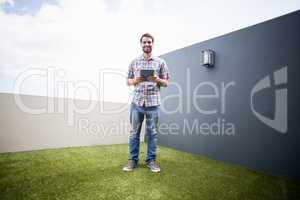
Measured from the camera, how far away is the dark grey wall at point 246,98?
1669 mm

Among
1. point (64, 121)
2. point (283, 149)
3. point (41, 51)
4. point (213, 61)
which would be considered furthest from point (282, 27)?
point (64, 121)

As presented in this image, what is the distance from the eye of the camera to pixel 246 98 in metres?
1.99

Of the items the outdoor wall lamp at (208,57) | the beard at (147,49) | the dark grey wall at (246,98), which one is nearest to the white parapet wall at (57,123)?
the dark grey wall at (246,98)

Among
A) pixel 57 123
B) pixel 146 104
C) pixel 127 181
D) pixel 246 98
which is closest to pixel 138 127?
pixel 146 104

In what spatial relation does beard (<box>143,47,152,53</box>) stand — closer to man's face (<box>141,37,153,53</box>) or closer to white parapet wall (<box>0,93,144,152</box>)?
man's face (<box>141,37,153,53</box>)

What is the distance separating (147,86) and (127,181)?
2.98 feet

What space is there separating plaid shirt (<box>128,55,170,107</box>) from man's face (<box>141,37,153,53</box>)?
0.28 feet

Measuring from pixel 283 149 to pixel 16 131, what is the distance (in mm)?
3110

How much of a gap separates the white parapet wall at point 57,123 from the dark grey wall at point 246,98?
46.5 inches

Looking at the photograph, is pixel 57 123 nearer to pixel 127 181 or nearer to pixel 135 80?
pixel 135 80

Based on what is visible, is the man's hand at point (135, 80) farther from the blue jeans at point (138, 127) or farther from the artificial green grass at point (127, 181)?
the artificial green grass at point (127, 181)

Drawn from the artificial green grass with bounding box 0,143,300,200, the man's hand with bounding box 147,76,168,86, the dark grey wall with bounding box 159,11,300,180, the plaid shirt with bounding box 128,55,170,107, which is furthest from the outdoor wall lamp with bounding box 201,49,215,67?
the artificial green grass with bounding box 0,143,300,200

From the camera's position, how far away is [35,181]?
4.58 ft

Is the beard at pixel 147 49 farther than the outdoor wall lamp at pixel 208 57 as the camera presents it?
No
